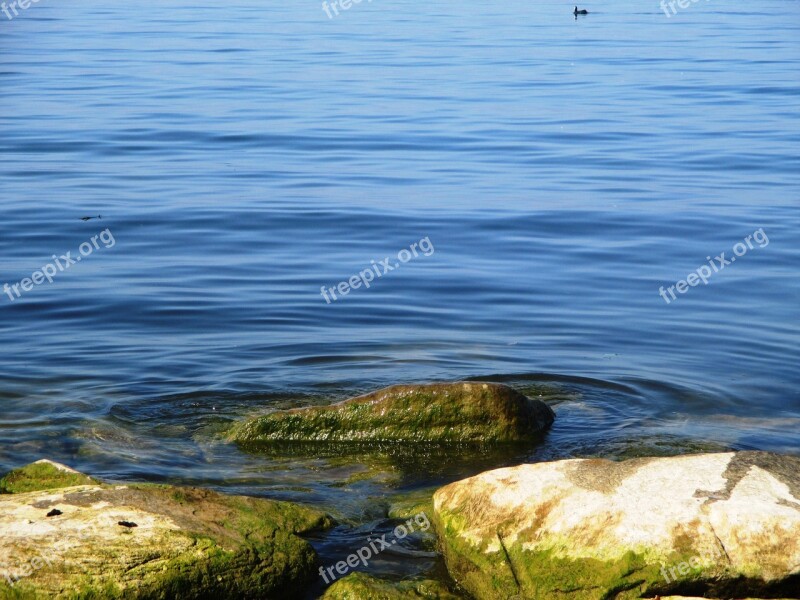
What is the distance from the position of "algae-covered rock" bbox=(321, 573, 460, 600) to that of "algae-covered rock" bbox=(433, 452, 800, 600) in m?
0.16

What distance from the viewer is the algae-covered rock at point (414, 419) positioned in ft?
24.6

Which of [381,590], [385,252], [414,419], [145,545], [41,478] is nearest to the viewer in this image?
[145,545]

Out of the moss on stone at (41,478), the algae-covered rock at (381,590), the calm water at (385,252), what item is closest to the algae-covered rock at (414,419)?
the calm water at (385,252)

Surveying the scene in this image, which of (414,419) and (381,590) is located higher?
(414,419)

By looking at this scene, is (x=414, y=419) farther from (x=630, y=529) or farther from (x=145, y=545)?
(x=145, y=545)

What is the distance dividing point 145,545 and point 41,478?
1299 mm

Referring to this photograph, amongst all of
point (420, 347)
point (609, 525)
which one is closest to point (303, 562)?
point (609, 525)

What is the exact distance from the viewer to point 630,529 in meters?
5.16

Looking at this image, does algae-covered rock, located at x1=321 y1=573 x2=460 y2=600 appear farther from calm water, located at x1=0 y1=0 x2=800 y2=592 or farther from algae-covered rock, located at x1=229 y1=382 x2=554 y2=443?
algae-covered rock, located at x1=229 y1=382 x2=554 y2=443

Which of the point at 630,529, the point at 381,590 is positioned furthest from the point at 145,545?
the point at 630,529

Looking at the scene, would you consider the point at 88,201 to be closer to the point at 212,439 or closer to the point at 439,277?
the point at 439,277

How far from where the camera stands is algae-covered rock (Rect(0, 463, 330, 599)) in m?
4.89

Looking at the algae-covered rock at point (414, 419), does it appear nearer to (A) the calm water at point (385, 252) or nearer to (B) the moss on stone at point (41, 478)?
(A) the calm water at point (385, 252)

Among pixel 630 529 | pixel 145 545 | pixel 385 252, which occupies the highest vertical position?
pixel 385 252
